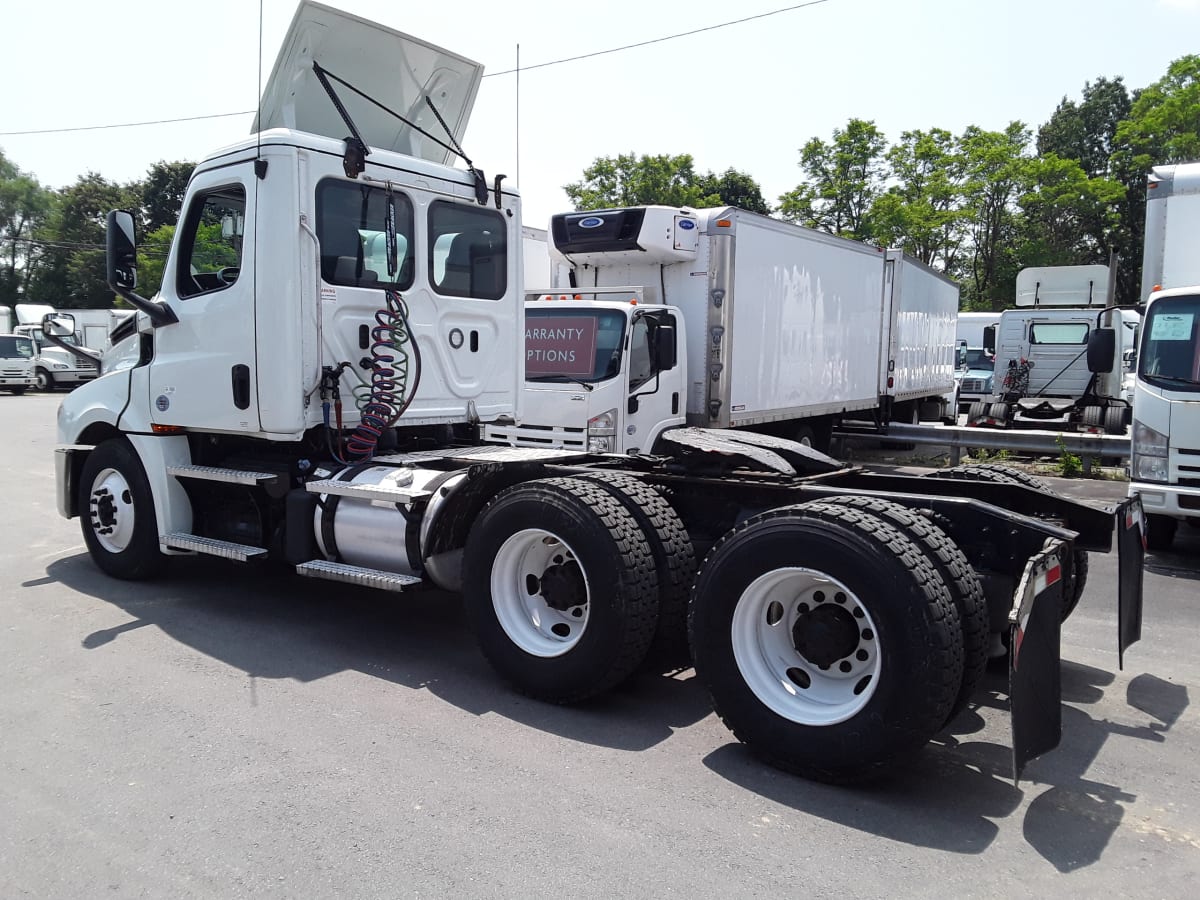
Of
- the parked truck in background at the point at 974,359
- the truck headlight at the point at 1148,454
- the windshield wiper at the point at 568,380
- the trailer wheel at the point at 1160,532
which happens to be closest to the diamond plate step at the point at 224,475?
the windshield wiper at the point at 568,380

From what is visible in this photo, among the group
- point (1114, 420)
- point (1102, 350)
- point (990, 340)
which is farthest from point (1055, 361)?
point (1102, 350)

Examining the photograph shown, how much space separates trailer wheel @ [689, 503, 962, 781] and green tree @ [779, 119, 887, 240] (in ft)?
133

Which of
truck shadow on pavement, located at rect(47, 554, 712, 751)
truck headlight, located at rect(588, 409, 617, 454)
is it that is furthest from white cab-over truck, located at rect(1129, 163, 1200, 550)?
truck shadow on pavement, located at rect(47, 554, 712, 751)

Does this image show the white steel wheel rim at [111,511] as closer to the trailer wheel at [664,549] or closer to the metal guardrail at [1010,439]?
the trailer wheel at [664,549]

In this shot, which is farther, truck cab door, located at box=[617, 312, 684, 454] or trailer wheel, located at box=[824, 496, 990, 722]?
truck cab door, located at box=[617, 312, 684, 454]

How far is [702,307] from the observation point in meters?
10.1

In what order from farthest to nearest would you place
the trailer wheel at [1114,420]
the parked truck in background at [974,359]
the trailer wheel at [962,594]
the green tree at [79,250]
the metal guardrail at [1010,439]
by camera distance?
the green tree at [79,250] → the parked truck in background at [974,359] → the trailer wheel at [1114,420] → the metal guardrail at [1010,439] → the trailer wheel at [962,594]

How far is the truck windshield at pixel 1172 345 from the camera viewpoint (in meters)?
7.83

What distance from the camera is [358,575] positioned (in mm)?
5508

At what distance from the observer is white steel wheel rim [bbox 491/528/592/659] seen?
482 centimetres

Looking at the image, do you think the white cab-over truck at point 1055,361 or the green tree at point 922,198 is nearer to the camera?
the white cab-over truck at point 1055,361

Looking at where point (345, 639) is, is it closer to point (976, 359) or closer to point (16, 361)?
point (976, 359)

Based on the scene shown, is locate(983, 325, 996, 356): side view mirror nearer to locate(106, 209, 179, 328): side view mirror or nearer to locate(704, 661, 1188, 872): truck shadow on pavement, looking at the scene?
locate(704, 661, 1188, 872): truck shadow on pavement

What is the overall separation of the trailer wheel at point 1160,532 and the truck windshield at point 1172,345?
4.74 ft
